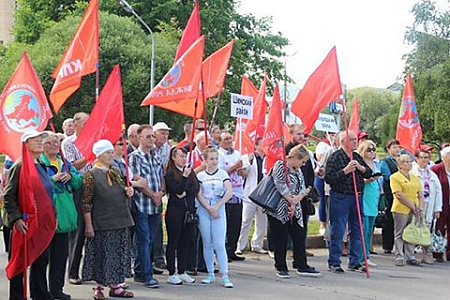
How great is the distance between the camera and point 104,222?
739 cm

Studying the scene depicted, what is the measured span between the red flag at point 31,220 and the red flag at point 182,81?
235cm

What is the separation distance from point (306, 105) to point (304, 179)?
3.55ft

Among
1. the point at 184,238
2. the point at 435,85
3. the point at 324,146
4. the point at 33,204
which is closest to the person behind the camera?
the point at 33,204

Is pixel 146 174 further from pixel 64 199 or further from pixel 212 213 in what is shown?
pixel 64 199

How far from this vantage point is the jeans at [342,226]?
9500mm

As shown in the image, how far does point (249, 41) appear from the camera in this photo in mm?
35438

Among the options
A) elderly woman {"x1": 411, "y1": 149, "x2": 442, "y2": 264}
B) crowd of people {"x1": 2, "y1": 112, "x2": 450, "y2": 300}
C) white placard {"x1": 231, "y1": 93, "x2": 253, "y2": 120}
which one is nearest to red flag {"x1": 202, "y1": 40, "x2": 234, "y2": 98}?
white placard {"x1": 231, "y1": 93, "x2": 253, "y2": 120}

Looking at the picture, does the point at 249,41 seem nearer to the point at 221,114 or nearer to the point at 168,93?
the point at 221,114

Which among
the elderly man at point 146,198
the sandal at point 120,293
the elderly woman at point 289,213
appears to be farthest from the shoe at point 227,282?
the sandal at point 120,293

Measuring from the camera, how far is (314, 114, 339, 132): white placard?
11.4 m

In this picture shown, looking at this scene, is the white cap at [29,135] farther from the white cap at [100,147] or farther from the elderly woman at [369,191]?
the elderly woman at [369,191]

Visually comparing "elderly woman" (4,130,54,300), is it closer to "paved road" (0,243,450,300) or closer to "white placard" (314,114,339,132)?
"paved road" (0,243,450,300)

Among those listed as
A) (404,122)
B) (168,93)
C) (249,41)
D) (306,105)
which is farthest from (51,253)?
(249,41)

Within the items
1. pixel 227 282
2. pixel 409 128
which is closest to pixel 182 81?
pixel 227 282
